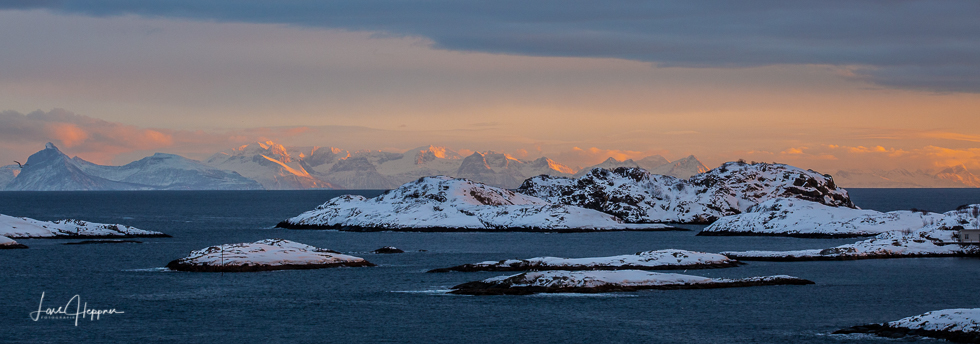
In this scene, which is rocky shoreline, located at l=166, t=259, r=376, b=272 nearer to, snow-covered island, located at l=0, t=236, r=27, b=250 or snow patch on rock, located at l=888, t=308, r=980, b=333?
snow-covered island, located at l=0, t=236, r=27, b=250

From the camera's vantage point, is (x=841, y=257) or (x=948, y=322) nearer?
(x=948, y=322)

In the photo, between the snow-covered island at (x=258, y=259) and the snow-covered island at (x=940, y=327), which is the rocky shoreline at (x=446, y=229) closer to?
the snow-covered island at (x=258, y=259)

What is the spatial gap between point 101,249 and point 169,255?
14446 mm

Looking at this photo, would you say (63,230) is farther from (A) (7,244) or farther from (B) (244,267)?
(B) (244,267)

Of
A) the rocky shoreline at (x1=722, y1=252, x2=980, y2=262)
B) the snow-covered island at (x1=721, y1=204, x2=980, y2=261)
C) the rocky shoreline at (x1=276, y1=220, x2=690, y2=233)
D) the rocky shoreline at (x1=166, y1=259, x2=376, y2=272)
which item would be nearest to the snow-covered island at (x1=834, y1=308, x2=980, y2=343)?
the rocky shoreline at (x1=722, y1=252, x2=980, y2=262)

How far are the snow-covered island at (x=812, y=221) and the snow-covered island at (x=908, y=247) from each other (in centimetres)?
2075

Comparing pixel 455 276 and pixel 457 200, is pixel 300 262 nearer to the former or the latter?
pixel 455 276

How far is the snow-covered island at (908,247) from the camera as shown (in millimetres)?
110938

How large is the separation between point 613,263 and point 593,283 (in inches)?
735

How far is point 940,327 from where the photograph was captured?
51312 mm

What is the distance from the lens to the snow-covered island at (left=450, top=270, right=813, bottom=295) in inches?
2955

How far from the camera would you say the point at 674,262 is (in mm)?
95875

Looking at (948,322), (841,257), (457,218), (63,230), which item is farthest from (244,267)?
(457,218)

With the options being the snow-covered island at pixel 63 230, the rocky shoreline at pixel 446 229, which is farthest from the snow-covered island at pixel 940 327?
the rocky shoreline at pixel 446 229
